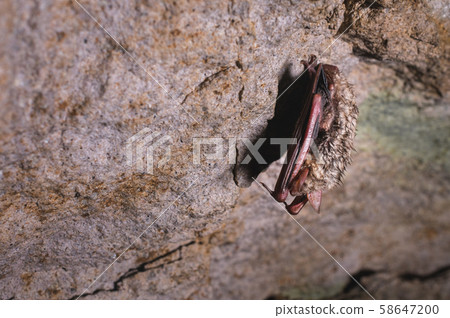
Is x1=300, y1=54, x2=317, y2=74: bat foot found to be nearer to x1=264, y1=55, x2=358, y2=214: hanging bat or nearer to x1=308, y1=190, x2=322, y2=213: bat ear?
x1=264, y1=55, x2=358, y2=214: hanging bat

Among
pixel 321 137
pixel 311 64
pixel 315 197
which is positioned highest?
pixel 311 64

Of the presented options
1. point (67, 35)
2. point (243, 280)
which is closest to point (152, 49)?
point (67, 35)

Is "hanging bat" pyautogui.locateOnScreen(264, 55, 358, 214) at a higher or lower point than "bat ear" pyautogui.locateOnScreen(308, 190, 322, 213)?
higher

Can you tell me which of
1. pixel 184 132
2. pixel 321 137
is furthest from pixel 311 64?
pixel 184 132

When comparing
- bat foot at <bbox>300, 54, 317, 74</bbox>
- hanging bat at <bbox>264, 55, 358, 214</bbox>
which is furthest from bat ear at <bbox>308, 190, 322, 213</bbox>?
bat foot at <bbox>300, 54, 317, 74</bbox>

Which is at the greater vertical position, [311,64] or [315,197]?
[311,64]

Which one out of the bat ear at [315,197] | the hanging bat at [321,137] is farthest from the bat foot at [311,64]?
the bat ear at [315,197]

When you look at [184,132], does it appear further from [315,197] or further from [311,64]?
[315,197]
